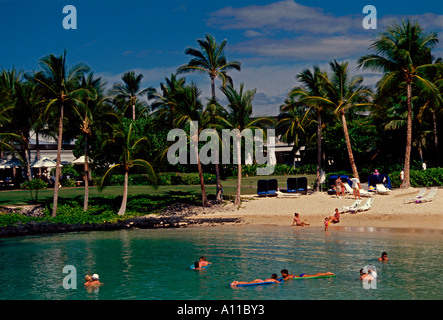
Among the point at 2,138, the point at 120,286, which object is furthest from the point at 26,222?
the point at 120,286

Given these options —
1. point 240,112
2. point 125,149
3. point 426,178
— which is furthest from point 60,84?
point 426,178

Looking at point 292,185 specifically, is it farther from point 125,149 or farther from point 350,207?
point 125,149

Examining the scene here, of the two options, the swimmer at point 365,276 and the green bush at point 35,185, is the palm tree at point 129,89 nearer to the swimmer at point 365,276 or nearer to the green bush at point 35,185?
the green bush at point 35,185

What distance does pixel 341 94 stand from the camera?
41.4 metres

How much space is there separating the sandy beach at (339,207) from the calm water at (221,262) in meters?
2.29

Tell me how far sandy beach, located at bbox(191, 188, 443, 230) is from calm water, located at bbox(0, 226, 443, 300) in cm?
229

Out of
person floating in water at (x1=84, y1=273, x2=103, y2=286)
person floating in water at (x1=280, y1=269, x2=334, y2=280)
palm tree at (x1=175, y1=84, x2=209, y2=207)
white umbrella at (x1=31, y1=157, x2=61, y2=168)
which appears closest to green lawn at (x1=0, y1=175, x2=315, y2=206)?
white umbrella at (x1=31, y1=157, x2=61, y2=168)

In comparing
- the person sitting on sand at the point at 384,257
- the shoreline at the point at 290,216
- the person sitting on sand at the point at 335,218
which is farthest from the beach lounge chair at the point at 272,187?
the person sitting on sand at the point at 384,257

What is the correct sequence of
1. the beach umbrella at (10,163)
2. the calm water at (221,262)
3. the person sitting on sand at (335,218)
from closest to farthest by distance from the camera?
the calm water at (221,262), the person sitting on sand at (335,218), the beach umbrella at (10,163)

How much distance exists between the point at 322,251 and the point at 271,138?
5375 centimetres

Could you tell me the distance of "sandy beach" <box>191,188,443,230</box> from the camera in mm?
31191

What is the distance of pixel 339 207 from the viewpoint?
35344 mm

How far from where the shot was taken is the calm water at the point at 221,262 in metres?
18.8
